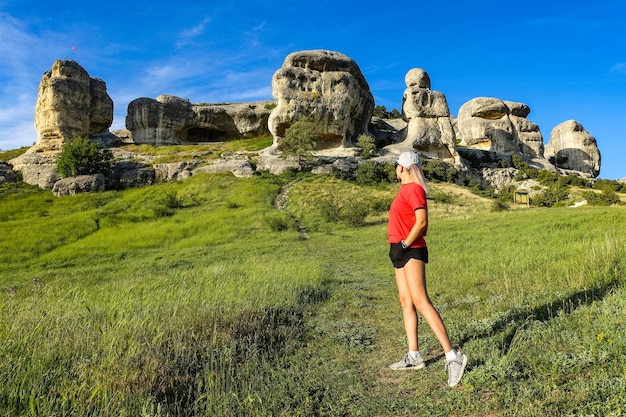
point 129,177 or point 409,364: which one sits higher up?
point 129,177

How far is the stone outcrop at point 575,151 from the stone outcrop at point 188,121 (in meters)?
53.9

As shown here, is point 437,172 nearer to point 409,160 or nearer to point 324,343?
point 324,343

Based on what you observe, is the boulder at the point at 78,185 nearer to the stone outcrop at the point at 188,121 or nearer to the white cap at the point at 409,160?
the stone outcrop at the point at 188,121

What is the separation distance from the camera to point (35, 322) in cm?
545

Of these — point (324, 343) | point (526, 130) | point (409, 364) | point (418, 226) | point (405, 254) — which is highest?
point (526, 130)

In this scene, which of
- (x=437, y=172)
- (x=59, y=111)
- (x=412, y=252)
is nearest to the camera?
(x=412, y=252)

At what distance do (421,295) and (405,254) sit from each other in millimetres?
524

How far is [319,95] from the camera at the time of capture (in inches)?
2249

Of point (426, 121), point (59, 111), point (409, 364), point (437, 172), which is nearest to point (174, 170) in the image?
point (59, 111)

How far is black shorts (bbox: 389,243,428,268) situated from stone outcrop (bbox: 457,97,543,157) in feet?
228

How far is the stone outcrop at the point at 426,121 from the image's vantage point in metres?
60.2

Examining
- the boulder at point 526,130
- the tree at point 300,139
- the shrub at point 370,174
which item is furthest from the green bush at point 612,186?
the tree at point 300,139

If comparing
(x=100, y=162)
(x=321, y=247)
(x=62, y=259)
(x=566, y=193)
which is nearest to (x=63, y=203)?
(x=100, y=162)

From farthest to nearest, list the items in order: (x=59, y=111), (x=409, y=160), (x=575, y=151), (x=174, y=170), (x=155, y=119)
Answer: (x=575, y=151), (x=155, y=119), (x=59, y=111), (x=174, y=170), (x=409, y=160)
